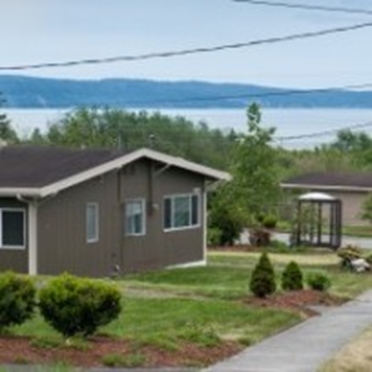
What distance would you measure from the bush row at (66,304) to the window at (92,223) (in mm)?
15837

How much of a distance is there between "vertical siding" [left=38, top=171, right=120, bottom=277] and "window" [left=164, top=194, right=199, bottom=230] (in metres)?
3.12

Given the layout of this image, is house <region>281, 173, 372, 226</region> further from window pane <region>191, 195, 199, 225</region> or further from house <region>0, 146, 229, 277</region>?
house <region>0, 146, 229, 277</region>

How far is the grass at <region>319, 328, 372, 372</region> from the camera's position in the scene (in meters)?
16.3

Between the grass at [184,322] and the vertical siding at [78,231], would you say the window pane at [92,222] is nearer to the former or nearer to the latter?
the vertical siding at [78,231]

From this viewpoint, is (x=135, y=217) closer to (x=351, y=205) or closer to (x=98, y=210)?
(x=98, y=210)

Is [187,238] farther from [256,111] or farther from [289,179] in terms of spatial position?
[289,179]

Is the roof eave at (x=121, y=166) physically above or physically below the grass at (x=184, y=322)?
above

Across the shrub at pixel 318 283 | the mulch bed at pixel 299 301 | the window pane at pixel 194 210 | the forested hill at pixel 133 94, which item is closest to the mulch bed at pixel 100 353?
the mulch bed at pixel 299 301

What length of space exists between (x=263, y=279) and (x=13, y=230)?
32.8ft

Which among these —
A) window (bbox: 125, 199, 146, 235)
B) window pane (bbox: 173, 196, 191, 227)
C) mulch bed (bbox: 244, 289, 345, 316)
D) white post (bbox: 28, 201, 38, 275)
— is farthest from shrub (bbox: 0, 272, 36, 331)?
window pane (bbox: 173, 196, 191, 227)

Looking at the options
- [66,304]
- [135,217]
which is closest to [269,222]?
[135,217]

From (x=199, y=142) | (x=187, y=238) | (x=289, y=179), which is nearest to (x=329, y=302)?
(x=187, y=238)

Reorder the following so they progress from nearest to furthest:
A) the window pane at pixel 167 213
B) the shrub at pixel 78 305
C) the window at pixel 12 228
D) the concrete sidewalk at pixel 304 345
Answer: the concrete sidewalk at pixel 304 345 → the shrub at pixel 78 305 → the window at pixel 12 228 → the window pane at pixel 167 213

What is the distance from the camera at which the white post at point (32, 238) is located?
A: 31.1 metres
